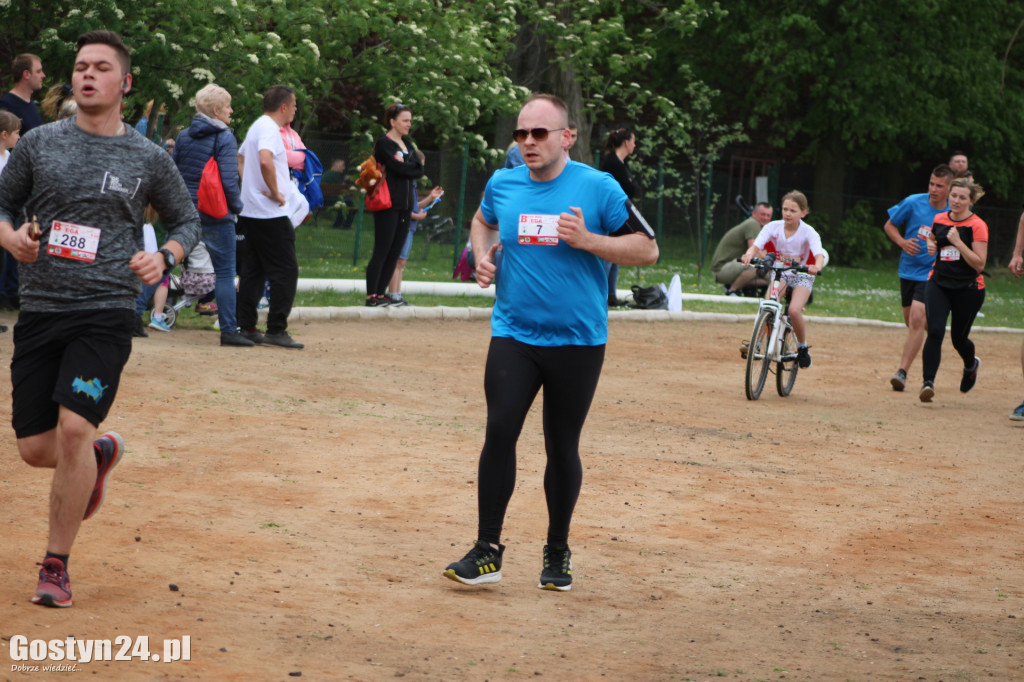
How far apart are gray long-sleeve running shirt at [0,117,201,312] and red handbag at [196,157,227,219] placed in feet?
20.7

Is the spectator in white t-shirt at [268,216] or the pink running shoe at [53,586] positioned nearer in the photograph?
the pink running shoe at [53,586]

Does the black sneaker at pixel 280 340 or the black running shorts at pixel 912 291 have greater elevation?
the black running shorts at pixel 912 291

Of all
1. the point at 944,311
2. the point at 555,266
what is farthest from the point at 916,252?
the point at 555,266

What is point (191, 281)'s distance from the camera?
1309 cm

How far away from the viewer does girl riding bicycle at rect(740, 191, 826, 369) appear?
476 inches

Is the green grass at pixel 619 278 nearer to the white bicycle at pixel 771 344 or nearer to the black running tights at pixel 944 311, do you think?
the white bicycle at pixel 771 344

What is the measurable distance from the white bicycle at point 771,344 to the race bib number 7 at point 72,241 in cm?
744

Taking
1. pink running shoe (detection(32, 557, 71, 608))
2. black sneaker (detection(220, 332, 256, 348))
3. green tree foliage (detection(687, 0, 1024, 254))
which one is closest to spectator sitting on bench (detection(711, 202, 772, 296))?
black sneaker (detection(220, 332, 256, 348))

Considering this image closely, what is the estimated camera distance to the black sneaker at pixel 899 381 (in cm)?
1277

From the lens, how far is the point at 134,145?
4.98m

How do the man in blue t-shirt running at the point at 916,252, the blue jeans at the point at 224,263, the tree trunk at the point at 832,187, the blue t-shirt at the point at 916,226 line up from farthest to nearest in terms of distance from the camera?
the tree trunk at the point at 832,187, the blue t-shirt at the point at 916,226, the man in blue t-shirt running at the point at 916,252, the blue jeans at the point at 224,263

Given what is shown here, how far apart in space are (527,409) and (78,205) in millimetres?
1973

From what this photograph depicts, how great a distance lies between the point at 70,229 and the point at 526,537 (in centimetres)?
276

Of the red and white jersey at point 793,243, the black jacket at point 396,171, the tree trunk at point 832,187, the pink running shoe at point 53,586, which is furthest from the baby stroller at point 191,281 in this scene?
the tree trunk at point 832,187
